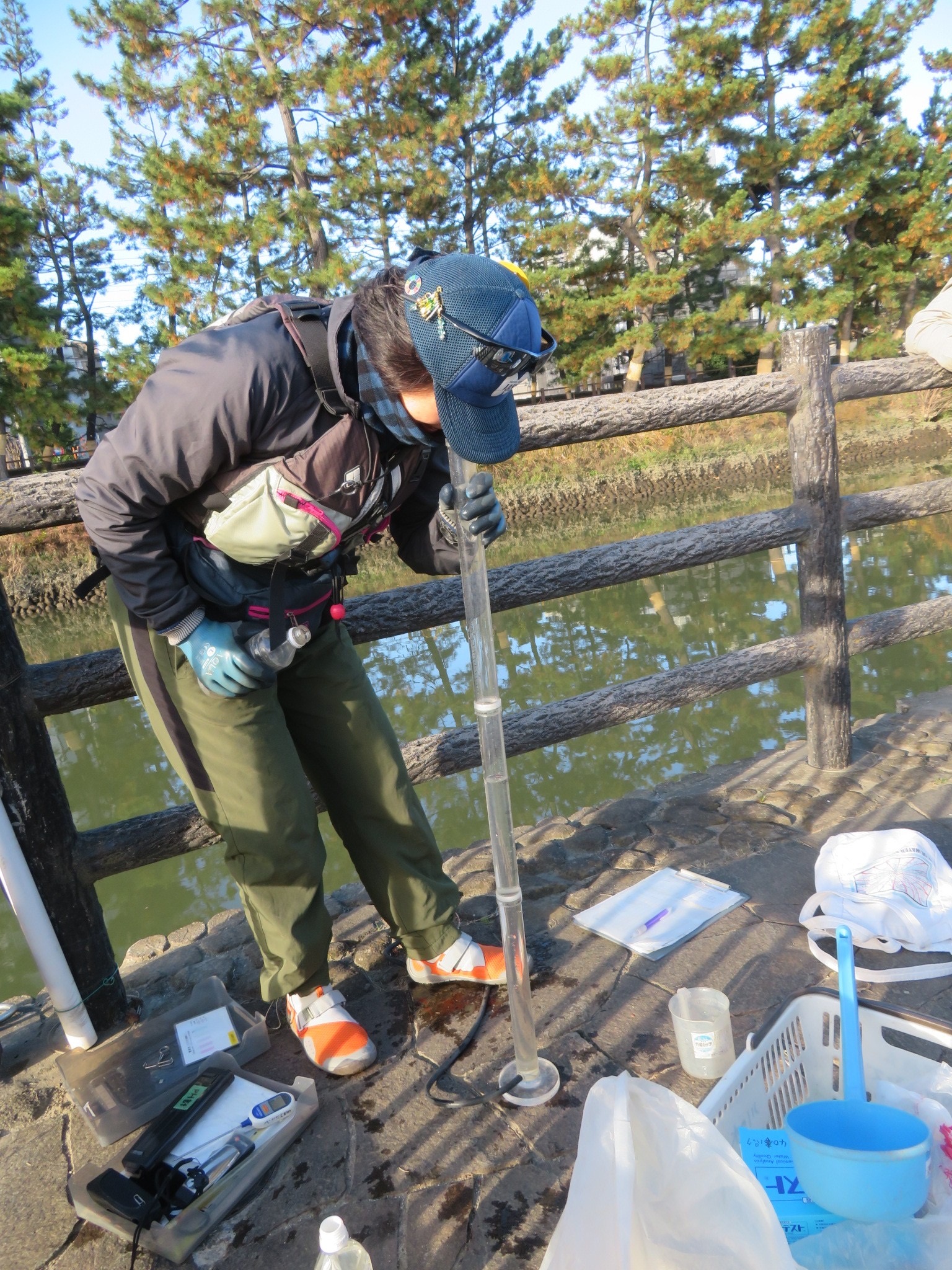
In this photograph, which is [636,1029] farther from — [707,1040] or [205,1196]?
[205,1196]

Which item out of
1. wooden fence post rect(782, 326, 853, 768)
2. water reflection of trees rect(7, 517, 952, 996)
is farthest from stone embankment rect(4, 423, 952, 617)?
wooden fence post rect(782, 326, 853, 768)

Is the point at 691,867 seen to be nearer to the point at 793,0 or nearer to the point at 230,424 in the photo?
the point at 230,424

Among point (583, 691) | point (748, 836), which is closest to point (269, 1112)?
point (748, 836)

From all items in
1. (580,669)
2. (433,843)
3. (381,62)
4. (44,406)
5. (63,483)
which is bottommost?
(580,669)

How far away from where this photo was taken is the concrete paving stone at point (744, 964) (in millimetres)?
Answer: 1896

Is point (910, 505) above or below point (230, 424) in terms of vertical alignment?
below

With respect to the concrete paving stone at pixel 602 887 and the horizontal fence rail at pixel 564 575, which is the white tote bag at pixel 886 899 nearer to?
the concrete paving stone at pixel 602 887

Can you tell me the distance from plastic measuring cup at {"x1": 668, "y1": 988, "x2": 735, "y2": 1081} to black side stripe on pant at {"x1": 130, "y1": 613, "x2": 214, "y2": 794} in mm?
1103

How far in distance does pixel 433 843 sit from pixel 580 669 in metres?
3.92

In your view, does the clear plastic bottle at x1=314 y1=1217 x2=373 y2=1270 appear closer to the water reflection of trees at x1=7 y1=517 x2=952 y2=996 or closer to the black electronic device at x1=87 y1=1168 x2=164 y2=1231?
the black electronic device at x1=87 y1=1168 x2=164 y2=1231

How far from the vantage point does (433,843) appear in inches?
81.2

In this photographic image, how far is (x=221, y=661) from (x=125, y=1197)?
967 millimetres

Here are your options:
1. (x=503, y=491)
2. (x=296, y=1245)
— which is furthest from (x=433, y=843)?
(x=503, y=491)

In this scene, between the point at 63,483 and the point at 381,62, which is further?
the point at 381,62
